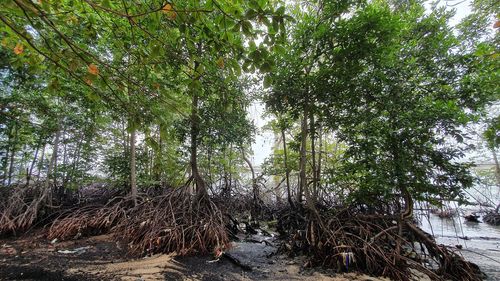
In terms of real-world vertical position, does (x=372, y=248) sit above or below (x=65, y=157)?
below

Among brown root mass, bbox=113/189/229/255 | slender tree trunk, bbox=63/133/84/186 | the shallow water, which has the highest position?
slender tree trunk, bbox=63/133/84/186

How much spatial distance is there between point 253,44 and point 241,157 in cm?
698

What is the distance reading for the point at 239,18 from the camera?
1029 millimetres

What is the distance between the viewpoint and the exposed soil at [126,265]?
9.40 feet

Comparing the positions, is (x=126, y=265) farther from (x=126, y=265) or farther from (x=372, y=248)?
(x=372, y=248)

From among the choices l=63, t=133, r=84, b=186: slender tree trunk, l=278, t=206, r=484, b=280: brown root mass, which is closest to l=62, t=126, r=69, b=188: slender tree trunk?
l=63, t=133, r=84, b=186: slender tree trunk

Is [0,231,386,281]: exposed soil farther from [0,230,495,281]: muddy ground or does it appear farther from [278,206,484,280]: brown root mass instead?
[278,206,484,280]: brown root mass

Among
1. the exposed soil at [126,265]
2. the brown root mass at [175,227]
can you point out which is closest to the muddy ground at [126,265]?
the exposed soil at [126,265]

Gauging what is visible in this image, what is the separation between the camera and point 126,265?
3.19 m

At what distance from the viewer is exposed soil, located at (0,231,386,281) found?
2.87 m

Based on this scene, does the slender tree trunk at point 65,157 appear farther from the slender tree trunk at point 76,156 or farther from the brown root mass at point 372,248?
the brown root mass at point 372,248

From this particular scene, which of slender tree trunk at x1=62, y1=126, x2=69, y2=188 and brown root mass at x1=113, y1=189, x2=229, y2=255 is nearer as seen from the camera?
brown root mass at x1=113, y1=189, x2=229, y2=255

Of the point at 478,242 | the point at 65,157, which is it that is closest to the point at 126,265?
the point at 65,157

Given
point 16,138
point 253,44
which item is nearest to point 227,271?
point 253,44
